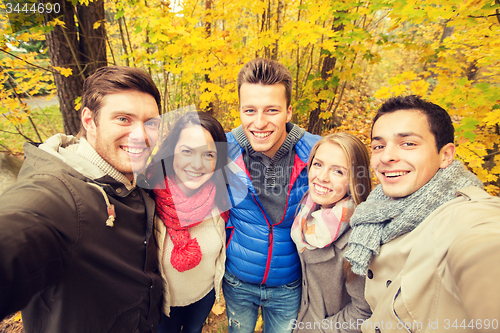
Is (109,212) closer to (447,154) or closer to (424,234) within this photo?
(424,234)

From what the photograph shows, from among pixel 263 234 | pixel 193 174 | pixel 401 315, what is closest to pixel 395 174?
pixel 401 315

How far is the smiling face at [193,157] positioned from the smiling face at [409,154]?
4.01 ft

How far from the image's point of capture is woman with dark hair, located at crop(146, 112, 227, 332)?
4.99 ft

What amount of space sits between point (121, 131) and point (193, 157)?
0.52 meters

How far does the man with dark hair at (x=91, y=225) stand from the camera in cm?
80

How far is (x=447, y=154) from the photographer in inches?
41.1

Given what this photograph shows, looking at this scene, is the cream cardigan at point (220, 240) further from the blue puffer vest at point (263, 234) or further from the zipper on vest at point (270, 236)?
the zipper on vest at point (270, 236)

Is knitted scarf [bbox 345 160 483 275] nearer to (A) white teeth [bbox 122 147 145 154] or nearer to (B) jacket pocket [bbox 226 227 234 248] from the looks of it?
(B) jacket pocket [bbox 226 227 234 248]

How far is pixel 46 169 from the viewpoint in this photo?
0.96m

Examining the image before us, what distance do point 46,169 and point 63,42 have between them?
2882mm

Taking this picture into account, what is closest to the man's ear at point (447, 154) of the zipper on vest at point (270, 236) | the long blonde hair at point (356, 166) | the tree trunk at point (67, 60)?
the long blonde hair at point (356, 166)

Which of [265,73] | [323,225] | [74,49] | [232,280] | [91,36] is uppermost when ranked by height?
[91,36]

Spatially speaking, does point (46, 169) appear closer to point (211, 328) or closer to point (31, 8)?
point (31, 8)

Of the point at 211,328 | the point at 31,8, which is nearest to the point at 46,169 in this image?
the point at 31,8
